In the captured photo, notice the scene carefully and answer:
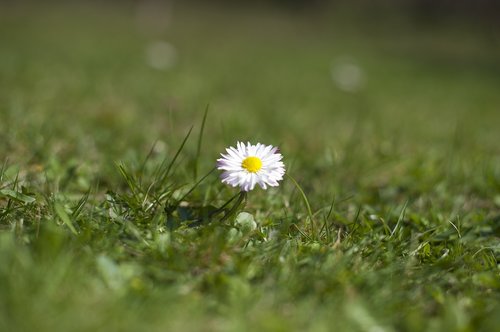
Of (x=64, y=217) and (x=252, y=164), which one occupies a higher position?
(x=252, y=164)

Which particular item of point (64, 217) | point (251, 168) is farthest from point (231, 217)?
point (64, 217)

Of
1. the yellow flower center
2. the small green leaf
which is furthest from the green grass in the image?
the yellow flower center

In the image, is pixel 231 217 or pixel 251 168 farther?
pixel 231 217

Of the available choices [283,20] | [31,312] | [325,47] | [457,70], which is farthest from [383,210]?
[283,20]

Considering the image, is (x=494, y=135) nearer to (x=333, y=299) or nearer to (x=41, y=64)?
(x=333, y=299)

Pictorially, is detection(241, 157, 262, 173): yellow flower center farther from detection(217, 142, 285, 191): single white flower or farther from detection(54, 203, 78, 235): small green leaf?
detection(54, 203, 78, 235): small green leaf

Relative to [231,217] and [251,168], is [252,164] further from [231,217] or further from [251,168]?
[231,217]
